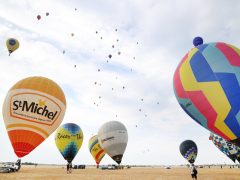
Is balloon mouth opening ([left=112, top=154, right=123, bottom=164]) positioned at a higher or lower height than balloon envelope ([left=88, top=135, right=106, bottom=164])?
lower

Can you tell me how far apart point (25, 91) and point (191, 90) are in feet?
42.5

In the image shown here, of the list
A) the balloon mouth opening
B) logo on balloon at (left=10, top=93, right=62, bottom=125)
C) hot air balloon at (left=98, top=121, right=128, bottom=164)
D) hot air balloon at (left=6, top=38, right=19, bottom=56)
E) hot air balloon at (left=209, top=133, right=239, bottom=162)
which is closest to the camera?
logo on balloon at (left=10, top=93, right=62, bottom=125)

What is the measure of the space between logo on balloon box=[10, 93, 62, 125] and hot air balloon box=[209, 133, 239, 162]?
22.0 metres

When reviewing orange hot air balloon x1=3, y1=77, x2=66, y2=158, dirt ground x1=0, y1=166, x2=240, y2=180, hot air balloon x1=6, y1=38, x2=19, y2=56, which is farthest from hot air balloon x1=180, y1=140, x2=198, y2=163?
hot air balloon x1=6, y1=38, x2=19, y2=56

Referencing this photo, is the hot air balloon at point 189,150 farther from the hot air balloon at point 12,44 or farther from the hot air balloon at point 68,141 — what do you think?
the hot air balloon at point 12,44

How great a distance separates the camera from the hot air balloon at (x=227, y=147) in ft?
110

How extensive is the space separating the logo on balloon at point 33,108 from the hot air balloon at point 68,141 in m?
19.4

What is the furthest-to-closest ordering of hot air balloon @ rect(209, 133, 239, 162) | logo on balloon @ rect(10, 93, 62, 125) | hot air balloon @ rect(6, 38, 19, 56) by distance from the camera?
hot air balloon @ rect(209, 133, 239, 162)
hot air balloon @ rect(6, 38, 19, 56)
logo on balloon @ rect(10, 93, 62, 125)

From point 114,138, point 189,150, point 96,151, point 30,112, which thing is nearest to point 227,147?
point 189,150

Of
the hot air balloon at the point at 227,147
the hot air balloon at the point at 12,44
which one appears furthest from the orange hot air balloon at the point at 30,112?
the hot air balloon at the point at 227,147

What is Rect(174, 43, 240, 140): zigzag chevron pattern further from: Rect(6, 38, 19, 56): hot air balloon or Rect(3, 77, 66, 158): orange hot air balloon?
Rect(6, 38, 19, 56): hot air balloon

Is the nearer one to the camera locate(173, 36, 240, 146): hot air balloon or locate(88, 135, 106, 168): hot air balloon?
locate(173, 36, 240, 146): hot air balloon

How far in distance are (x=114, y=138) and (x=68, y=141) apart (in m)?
6.85

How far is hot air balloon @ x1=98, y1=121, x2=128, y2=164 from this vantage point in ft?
135
